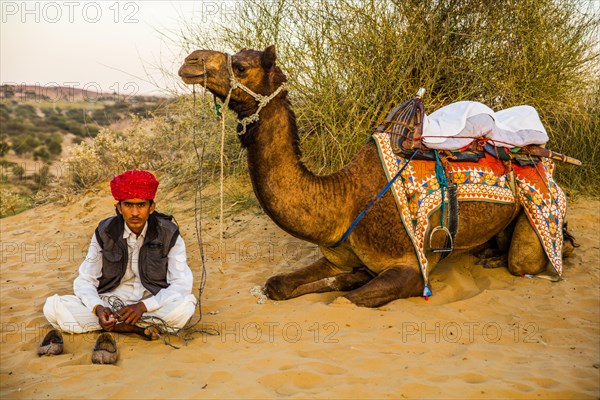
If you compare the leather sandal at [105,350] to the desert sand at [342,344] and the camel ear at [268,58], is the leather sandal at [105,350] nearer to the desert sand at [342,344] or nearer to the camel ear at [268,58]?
the desert sand at [342,344]

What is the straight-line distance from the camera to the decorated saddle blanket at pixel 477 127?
17.2ft

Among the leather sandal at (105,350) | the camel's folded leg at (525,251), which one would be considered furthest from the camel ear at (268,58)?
the camel's folded leg at (525,251)

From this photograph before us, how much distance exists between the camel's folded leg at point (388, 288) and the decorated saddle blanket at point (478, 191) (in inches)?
5.2

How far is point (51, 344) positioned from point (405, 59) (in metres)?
5.49

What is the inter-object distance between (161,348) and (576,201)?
6.22 m

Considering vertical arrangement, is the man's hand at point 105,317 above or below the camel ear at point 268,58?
below

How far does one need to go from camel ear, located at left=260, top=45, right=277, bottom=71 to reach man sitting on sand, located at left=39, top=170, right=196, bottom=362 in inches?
45.2

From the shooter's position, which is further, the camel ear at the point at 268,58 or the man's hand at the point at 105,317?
the camel ear at the point at 268,58

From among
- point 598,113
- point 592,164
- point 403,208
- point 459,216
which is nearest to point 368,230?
point 403,208

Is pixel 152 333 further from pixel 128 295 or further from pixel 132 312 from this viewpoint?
pixel 128 295

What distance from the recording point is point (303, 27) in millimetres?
8102

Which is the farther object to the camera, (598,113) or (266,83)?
(598,113)

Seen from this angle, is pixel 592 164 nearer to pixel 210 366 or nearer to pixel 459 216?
pixel 459 216

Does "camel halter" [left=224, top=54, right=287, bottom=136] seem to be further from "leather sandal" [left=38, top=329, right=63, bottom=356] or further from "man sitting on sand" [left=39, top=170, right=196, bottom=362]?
"leather sandal" [left=38, top=329, right=63, bottom=356]
